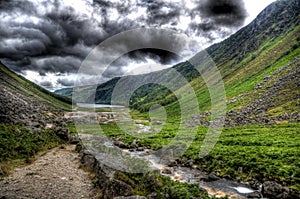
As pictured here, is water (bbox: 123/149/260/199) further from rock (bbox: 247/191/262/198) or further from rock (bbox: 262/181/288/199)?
rock (bbox: 262/181/288/199)

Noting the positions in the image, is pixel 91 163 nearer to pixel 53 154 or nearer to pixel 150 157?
pixel 53 154

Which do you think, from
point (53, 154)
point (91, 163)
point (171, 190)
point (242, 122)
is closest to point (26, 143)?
point (53, 154)

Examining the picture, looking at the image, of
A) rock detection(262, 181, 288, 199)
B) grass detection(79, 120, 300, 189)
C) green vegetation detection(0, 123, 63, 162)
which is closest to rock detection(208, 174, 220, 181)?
grass detection(79, 120, 300, 189)

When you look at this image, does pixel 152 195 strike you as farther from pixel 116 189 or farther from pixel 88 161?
pixel 88 161

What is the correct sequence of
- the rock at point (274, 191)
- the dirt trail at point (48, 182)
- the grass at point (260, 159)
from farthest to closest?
the grass at point (260, 159), the rock at point (274, 191), the dirt trail at point (48, 182)

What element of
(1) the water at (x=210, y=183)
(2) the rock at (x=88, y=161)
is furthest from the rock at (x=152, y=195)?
(2) the rock at (x=88, y=161)

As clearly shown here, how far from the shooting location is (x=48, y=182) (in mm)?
32719

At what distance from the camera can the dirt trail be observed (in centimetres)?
2860

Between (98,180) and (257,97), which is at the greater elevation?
(257,97)

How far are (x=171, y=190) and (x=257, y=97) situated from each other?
10955 cm

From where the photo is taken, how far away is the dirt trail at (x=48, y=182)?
28.6 meters

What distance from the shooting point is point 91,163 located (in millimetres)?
41031

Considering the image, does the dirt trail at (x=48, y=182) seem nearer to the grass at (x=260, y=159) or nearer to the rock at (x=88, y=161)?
the rock at (x=88, y=161)

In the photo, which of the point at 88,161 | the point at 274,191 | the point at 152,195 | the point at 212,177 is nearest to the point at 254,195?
the point at 274,191
